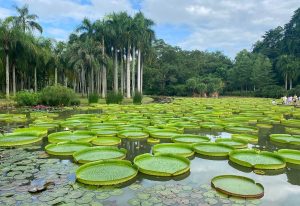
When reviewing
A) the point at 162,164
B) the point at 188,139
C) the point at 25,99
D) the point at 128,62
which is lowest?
the point at 162,164

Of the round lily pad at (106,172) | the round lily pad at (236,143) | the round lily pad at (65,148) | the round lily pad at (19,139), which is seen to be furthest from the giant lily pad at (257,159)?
the round lily pad at (19,139)

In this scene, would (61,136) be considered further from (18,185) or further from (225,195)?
(225,195)

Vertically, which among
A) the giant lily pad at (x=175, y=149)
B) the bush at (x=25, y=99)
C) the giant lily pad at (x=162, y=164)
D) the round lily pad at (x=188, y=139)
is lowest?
the giant lily pad at (x=162, y=164)

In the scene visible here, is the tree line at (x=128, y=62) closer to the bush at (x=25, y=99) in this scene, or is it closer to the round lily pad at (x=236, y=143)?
the bush at (x=25, y=99)

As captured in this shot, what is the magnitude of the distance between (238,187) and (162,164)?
1.71m

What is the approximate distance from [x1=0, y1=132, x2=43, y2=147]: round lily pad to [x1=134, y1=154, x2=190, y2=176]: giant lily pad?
3.66m

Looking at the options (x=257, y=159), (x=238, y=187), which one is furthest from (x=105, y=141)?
(x=238, y=187)

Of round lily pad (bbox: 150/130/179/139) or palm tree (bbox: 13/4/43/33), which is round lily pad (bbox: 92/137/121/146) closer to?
round lily pad (bbox: 150/130/179/139)

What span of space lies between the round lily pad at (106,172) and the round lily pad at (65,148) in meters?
1.45

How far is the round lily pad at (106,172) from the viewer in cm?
469

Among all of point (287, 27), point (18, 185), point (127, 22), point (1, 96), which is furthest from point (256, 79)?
point (18, 185)

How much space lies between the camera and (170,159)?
606cm

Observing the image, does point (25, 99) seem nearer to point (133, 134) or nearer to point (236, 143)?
point (133, 134)

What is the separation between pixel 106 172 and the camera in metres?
5.11
